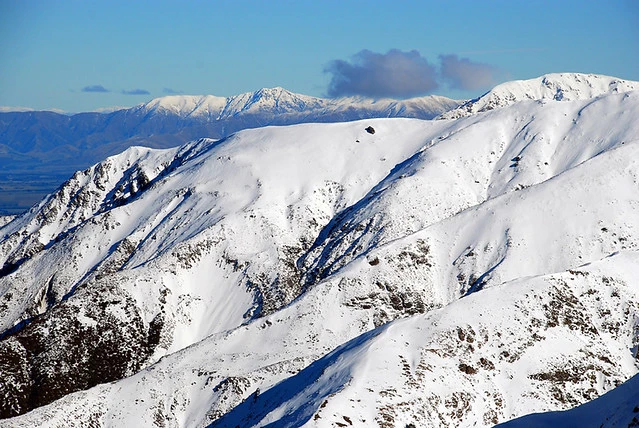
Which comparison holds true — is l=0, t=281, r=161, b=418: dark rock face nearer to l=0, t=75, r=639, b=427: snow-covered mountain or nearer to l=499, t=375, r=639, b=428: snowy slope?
l=0, t=75, r=639, b=427: snow-covered mountain

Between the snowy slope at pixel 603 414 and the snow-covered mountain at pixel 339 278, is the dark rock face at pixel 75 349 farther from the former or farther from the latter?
the snowy slope at pixel 603 414

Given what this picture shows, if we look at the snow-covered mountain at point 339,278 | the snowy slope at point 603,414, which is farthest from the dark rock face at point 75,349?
the snowy slope at point 603,414

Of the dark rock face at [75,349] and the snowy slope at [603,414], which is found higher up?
the dark rock face at [75,349]

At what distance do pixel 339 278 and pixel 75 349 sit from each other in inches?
1430

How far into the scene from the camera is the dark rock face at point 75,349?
94.7m

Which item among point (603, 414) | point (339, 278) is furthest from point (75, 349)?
point (603, 414)

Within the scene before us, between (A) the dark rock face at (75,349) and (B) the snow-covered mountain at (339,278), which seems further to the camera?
(A) the dark rock face at (75,349)

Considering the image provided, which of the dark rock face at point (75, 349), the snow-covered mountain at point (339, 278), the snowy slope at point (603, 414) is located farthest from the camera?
the dark rock face at point (75, 349)

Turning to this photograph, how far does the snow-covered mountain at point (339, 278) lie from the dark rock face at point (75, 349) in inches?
10.8

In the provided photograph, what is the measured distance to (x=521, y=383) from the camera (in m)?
64.0

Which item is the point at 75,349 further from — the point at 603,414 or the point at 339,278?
the point at 603,414

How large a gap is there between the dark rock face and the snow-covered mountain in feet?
0.90

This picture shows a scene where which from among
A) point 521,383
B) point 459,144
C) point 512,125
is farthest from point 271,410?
point 512,125

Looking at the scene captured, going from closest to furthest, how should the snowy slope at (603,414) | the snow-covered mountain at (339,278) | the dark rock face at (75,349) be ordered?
the snowy slope at (603,414)
the snow-covered mountain at (339,278)
the dark rock face at (75,349)
